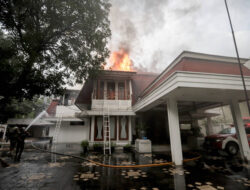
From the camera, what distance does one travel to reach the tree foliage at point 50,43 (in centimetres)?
609

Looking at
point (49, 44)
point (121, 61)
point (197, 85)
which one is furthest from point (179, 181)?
point (121, 61)

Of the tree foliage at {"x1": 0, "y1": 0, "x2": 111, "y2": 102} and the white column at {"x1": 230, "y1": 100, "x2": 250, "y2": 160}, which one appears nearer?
the tree foliage at {"x1": 0, "y1": 0, "x2": 111, "y2": 102}

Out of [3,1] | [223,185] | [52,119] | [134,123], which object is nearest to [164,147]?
[134,123]

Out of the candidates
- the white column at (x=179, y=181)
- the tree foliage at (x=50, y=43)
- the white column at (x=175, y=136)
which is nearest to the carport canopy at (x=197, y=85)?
the white column at (x=175, y=136)

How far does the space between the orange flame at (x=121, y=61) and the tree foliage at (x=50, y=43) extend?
221 inches

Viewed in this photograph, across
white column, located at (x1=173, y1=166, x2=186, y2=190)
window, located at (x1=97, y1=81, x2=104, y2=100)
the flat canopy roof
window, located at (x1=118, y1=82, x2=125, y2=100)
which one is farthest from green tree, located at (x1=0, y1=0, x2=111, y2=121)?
white column, located at (x1=173, y1=166, x2=186, y2=190)

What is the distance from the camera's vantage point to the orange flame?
1439cm

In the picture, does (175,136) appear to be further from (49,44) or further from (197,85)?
(49,44)

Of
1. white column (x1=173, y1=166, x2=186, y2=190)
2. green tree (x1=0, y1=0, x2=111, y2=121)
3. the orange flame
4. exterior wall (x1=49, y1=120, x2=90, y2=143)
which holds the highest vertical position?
the orange flame

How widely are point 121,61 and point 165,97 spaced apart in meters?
10.0

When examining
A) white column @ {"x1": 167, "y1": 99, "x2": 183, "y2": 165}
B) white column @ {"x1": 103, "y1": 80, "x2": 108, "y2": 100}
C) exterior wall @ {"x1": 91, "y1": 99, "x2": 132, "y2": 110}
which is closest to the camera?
white column @ {"x1": 167, "y1": 99, "x2": 183, "y2": 165}

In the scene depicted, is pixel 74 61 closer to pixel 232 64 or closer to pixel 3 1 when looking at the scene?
pixel 3 1

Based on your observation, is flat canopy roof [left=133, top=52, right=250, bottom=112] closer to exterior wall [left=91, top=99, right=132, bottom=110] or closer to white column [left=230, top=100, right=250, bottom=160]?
white column [left=230, top=100, right=250, bottom=160]

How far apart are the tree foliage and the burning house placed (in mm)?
2719
